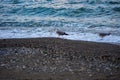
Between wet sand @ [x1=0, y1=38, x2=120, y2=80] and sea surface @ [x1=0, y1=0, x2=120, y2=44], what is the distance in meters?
1.69

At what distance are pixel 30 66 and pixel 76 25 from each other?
26.0ft

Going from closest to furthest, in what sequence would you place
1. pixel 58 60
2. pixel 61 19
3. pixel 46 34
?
pixel 58 60, pixel 46 34, pixel 61 19

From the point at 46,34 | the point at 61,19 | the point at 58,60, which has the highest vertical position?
the point at 58,60

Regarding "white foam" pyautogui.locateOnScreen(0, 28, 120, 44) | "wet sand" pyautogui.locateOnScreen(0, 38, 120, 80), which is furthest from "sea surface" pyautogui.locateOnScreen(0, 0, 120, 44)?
"wet sand" pyautogui.locateOnScreen(0, 38, 120, 80)

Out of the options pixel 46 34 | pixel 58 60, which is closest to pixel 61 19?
pixel 46 34

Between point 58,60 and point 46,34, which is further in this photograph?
point 46,34

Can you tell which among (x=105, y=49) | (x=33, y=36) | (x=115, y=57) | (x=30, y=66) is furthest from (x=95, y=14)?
(x=30, y=66)

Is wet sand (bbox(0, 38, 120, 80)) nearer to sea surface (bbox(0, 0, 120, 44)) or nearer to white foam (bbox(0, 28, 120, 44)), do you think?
white foam (bbox(0, 28, 120, 44))

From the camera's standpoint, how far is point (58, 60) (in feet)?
33.6

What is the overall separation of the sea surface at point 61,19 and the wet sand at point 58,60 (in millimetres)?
1695

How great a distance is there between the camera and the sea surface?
15.4 m

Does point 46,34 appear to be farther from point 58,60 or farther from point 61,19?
point 58,60

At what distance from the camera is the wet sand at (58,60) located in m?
8.94

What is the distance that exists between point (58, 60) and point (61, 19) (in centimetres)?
917
